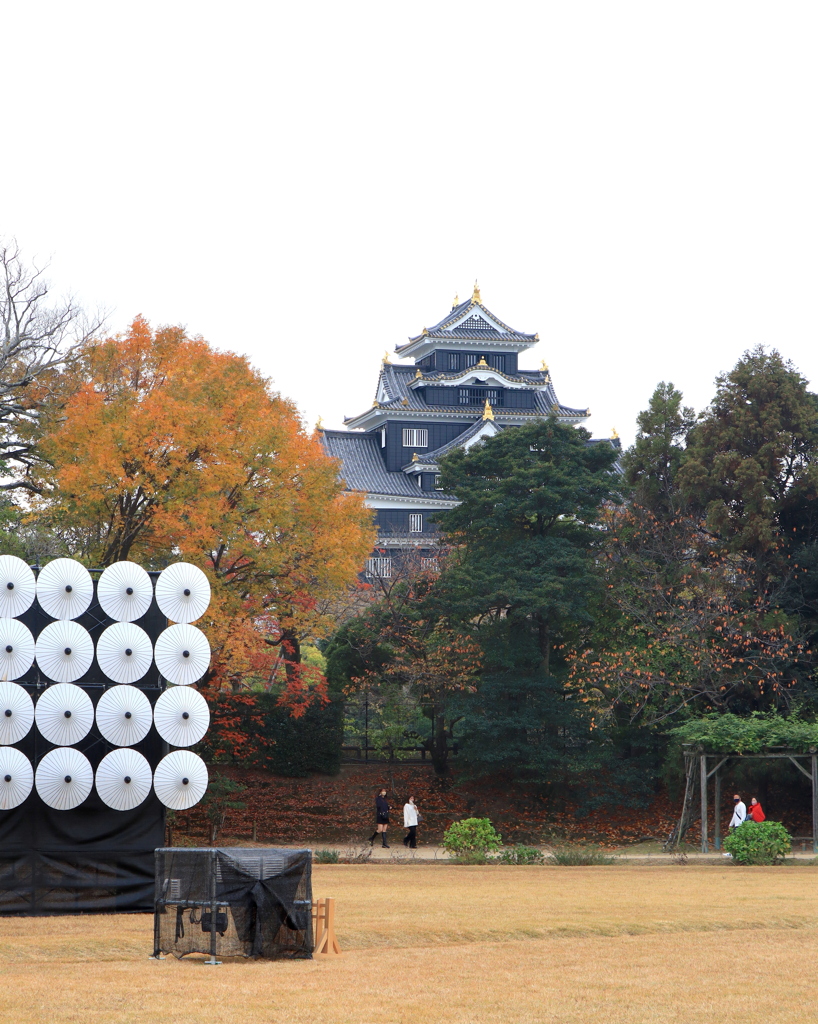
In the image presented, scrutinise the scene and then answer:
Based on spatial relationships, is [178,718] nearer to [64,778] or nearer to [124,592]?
[64,778]

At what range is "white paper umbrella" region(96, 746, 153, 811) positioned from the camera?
17.7 m

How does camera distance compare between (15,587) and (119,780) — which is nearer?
(119,780)

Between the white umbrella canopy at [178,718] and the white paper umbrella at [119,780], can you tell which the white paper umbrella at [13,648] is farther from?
the white umbrella canopy at [178,718]

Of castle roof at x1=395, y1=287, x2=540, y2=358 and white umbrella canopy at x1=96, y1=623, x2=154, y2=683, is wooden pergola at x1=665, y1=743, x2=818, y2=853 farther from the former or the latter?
castle roof at x1=395, y1=287, x2=540, y2=358

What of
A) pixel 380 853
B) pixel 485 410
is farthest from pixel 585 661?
pixel 485 410

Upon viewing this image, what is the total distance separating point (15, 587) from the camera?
18.0 metres

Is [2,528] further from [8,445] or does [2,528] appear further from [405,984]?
[405,984]

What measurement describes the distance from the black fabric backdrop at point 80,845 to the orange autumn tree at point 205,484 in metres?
7.69

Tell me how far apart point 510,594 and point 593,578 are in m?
2.49

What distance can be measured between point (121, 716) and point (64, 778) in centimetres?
118

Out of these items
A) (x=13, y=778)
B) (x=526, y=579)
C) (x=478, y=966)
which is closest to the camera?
(x=478, y=966)

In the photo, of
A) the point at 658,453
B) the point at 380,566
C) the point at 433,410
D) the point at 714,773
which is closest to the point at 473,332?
the point at 433,410

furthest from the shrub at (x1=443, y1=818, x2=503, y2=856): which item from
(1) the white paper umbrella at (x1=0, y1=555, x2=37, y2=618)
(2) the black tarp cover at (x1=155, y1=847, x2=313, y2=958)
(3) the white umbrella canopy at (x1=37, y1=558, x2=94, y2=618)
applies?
(2) the black tarp cover at (x1=155, y1=847, x2=313, y2=958)

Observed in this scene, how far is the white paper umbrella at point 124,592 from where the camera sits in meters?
18.3
